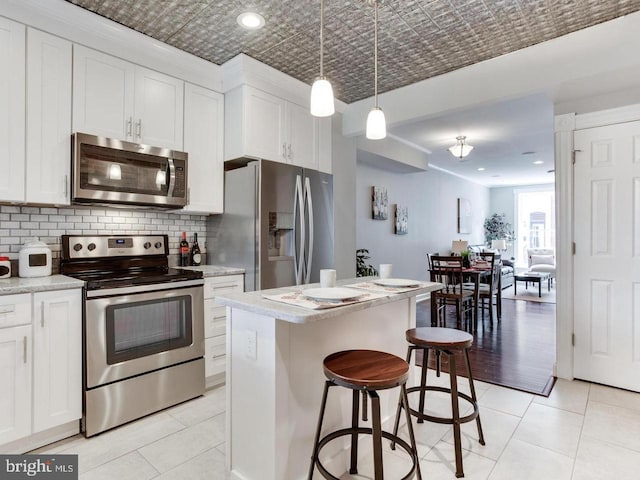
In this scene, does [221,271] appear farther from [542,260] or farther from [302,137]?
[542,260]

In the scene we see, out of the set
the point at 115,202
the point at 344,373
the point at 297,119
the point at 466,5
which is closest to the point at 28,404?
the point at 115,202

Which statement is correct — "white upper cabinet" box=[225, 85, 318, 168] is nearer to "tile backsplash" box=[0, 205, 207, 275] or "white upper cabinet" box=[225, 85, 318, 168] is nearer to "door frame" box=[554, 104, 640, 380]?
"tile backsplash" box=[0, 205, 207, 275]

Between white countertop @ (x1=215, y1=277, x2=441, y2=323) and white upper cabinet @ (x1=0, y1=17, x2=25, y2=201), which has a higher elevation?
white upper cabinet @ (x1=0, y1=17, x2=25, y2=201)

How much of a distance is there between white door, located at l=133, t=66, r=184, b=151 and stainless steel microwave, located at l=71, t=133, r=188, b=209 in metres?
0.11

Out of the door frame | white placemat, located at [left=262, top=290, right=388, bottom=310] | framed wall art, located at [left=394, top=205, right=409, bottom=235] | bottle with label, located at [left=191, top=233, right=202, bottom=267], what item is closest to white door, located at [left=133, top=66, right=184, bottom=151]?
bottle with label, located at [left=191, top=233, right=202, bottom=267]

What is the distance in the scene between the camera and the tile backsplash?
242cm

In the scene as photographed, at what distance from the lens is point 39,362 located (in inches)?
79.9

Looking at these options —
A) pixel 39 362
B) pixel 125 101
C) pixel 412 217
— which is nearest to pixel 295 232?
pixel 125 101

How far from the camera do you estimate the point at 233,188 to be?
3221mm

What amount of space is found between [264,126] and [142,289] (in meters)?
1.70

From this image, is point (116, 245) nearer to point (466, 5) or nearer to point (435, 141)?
point (466, 5)

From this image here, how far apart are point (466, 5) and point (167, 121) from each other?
227 centimetres

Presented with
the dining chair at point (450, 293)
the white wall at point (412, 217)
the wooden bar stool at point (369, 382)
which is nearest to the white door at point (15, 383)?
the wooden bar stool at point (369, 382)

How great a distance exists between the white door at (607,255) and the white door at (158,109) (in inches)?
130
